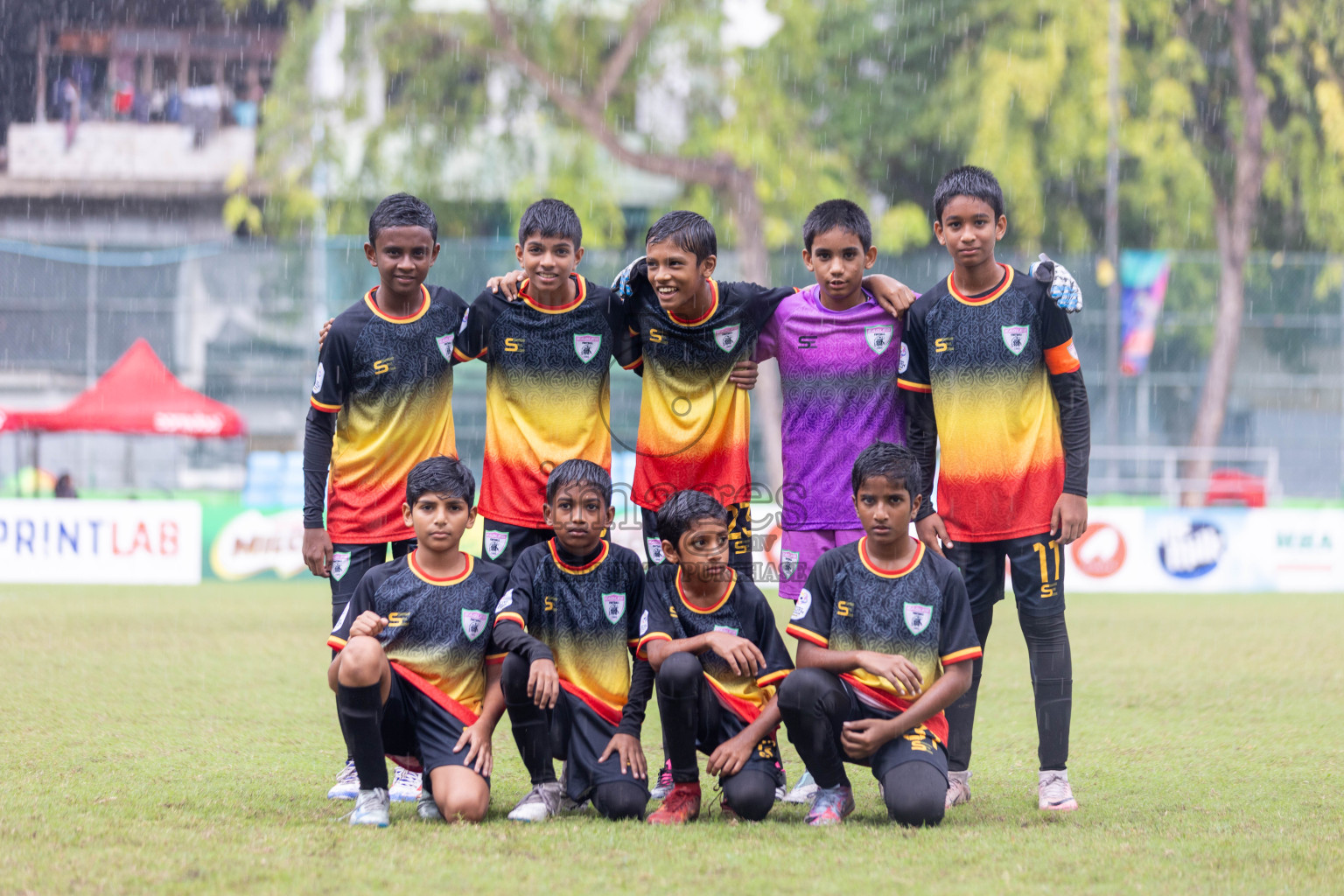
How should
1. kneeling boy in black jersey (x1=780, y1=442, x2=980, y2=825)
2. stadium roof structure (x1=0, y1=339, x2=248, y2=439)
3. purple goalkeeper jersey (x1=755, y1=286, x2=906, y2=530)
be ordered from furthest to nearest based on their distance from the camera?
stadium roof structure (x1=0, y1=339, x2=248, y2=439) → purple goalkeeper jersey (x1=755, y1=286, x2=906, y2=530) → kneeling boy in black jersey (x1=780, y1=442, x2=980, y2=825)

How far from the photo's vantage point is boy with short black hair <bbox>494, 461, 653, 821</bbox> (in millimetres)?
4250

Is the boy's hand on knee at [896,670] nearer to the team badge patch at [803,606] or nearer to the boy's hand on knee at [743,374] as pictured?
the team badge patch at [803,606]

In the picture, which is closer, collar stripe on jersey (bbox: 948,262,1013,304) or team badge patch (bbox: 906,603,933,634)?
team badge patch (bbox: 906,603,933,634)

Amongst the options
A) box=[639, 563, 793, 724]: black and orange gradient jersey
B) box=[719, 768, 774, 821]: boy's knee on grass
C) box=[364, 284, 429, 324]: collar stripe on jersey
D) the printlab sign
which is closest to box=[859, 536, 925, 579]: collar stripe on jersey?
box=[639, 563, 793, 724]: black and orange gradient jersey

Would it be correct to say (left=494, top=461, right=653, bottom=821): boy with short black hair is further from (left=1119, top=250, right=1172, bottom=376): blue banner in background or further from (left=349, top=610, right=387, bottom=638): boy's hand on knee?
(left=1119, top=250, right=1172, bottom=376): blue banner in background

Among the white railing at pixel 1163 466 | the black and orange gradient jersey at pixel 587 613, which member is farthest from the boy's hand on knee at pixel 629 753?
the white railing at pixel 1163 466

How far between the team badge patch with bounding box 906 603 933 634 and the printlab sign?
11738mm

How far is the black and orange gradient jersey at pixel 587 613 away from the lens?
14.6 ft

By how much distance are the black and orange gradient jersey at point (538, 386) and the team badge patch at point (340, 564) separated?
1.66ft

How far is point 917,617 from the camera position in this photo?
430cm

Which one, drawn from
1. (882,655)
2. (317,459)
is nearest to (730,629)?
(882,655)

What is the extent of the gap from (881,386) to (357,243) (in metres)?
15.7

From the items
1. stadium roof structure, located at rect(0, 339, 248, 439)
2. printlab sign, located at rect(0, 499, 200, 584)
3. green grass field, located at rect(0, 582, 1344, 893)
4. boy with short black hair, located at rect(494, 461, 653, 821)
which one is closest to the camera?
green grass field, located at rect(0, 582, 1344, 893)

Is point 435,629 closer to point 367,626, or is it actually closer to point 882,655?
point 367,626
